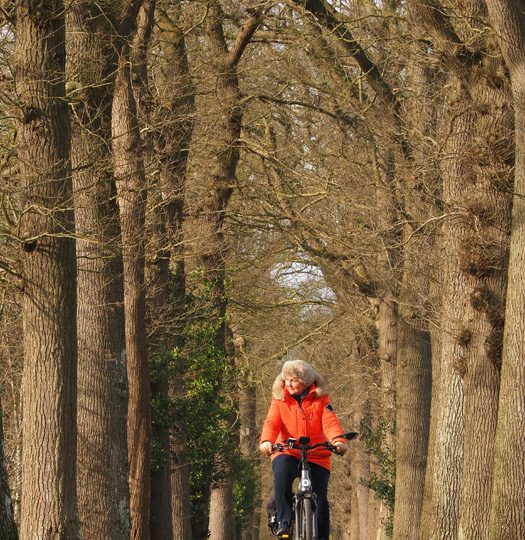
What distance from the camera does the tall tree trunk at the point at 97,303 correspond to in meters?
13.3

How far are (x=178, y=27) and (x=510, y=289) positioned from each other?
31.6 ft

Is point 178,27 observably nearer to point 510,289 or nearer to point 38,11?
point 38,11

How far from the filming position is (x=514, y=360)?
1166 centimetres

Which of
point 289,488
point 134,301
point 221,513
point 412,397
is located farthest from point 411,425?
point 289,488

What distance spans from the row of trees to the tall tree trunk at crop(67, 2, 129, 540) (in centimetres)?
3

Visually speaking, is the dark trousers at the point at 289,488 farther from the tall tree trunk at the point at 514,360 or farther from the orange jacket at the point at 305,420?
the tall tree trunk at the point at 514,360

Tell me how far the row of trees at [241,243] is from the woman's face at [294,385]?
2708mm

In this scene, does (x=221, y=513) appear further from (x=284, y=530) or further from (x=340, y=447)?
(x=340, y=447)

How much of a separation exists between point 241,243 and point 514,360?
460 inches

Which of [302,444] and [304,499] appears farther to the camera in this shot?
[302,444]

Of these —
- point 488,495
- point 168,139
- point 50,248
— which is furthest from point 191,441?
point 50,248

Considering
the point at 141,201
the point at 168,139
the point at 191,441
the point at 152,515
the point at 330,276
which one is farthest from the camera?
the point at 330,276

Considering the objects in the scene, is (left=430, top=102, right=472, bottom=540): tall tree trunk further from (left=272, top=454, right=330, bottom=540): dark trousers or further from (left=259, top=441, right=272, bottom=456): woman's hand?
(left=259, top=441, right=272, bottom=456): woman's hand

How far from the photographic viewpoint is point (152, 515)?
18562 millimetres
